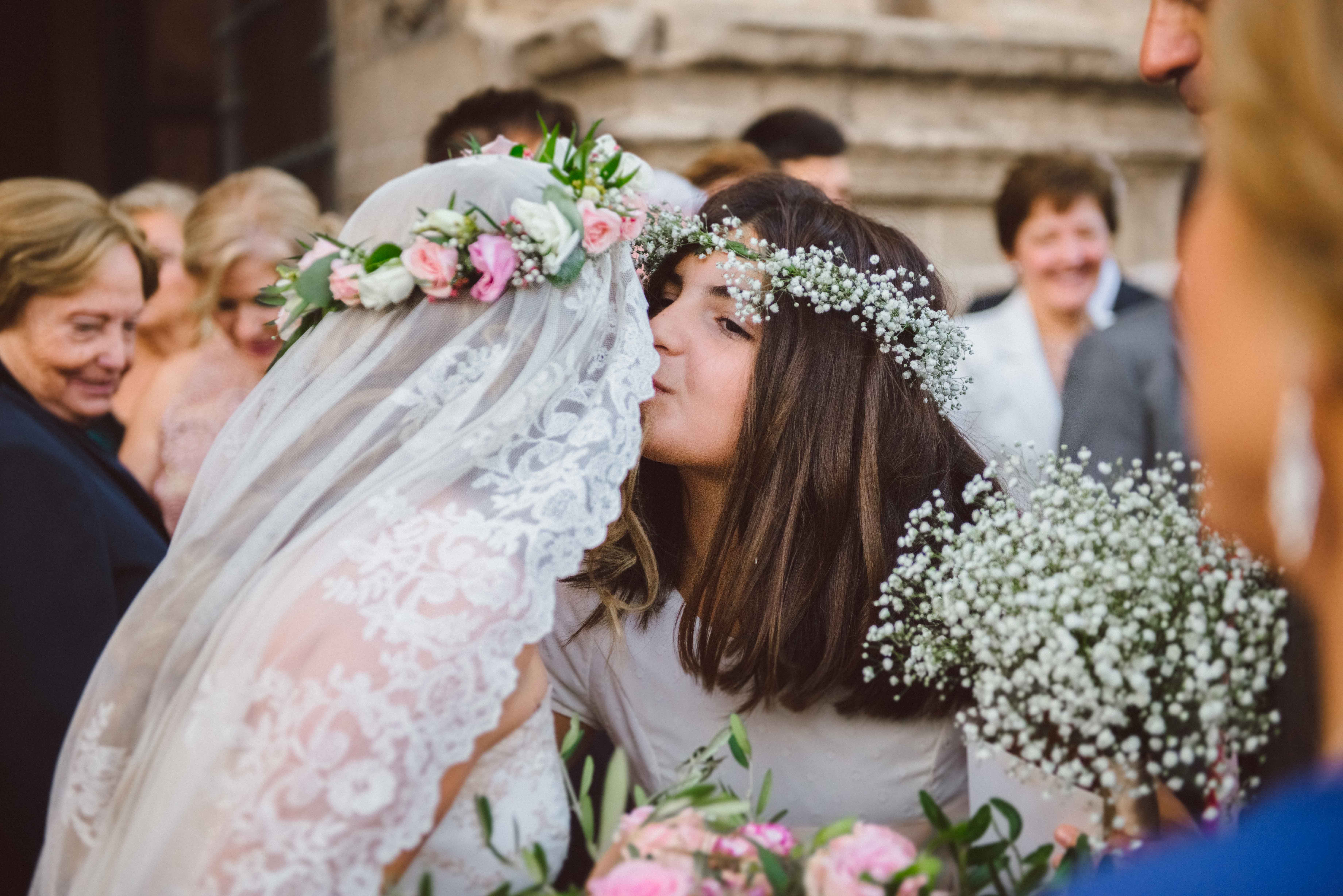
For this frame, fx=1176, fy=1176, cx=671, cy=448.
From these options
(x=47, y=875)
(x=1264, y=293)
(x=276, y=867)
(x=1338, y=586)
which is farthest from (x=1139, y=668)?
(x=47, y=875)

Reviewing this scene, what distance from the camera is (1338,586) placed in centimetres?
93

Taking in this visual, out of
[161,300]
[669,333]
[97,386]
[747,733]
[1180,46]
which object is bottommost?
[747,733]

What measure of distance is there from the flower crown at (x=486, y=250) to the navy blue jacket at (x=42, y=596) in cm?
90

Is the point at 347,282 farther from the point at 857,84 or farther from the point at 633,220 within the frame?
the point at 857,84

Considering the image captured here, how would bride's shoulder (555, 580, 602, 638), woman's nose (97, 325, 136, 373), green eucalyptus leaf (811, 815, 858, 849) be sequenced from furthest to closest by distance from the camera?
woman's nose (97, 325, 136, 373) → bride's shoulder (555, 580, 602, 638) → green eucalyptus leaf (811, 815, 858, 849)

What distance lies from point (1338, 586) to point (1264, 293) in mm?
244

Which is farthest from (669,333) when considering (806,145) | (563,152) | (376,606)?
(806,145)

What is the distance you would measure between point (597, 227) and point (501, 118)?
2.00m

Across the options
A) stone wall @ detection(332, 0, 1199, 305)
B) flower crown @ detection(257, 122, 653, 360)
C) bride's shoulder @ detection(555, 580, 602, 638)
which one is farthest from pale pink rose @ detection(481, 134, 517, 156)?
stone wall @ detection(332, 0, 1199, 305)

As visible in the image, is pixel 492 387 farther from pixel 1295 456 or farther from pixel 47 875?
pixel 1295 456

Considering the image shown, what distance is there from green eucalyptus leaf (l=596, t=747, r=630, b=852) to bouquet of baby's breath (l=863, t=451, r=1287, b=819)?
436mm

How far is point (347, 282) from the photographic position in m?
1.75

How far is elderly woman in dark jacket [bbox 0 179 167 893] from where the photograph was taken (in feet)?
7.71

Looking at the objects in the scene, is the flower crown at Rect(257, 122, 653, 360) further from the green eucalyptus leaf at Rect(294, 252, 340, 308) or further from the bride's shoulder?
the bride's shoulder
